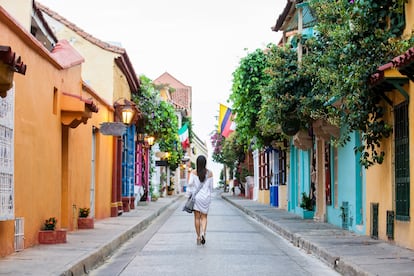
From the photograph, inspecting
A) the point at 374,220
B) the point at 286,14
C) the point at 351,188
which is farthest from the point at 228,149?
the point at 374,220

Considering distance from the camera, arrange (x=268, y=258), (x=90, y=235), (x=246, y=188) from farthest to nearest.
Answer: (x=246, y=188), (x=90, y=235), (x=268, y=258)

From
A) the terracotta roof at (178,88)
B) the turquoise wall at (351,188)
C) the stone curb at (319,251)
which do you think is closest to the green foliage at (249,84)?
the stone curb at (319,251)

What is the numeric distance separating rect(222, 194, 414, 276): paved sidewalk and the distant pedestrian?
2.10m

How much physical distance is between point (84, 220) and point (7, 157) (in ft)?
23.9

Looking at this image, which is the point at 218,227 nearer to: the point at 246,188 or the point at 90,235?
the point at 90,235

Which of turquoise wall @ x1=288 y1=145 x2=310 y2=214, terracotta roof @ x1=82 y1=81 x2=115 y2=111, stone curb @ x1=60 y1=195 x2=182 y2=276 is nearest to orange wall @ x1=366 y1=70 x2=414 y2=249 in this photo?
stone curb @ x1=60 y1=195 x2=182 y2=276

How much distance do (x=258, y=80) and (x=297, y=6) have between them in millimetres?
9188

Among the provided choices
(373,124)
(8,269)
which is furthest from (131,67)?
(8,269)

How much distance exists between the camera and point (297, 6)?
769 inches

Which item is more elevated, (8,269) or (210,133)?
(210,133)

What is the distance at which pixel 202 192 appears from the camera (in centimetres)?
1543

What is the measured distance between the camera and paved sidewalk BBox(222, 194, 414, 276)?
10137 mm

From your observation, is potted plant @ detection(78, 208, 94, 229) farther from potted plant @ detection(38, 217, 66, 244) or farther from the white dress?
potted plant @ detection(38, 217, 66, 244)

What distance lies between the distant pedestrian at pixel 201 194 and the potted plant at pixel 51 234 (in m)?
2.95
